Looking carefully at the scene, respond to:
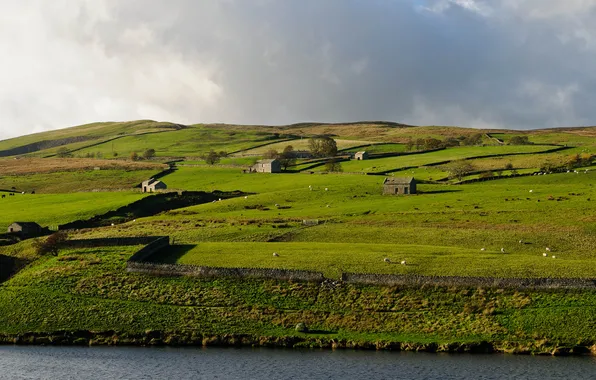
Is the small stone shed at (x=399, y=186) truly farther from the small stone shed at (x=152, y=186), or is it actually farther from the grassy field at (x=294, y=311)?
the grassy field at (x=294, y=311)

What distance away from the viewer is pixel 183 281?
237 ft

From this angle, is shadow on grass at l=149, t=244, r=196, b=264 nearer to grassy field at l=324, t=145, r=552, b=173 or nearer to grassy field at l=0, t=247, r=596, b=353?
grassy field at l=0, t=247, r=596, b=353

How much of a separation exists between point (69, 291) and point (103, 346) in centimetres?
1265

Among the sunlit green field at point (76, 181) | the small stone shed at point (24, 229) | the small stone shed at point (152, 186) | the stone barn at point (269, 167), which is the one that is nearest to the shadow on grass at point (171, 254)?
the small stone shed at point (24, 229)

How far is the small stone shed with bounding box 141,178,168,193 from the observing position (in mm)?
148575

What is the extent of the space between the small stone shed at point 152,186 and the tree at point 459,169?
53.2 m

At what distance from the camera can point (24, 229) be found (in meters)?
105

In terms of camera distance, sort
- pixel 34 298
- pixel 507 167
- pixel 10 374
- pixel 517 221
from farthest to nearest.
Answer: pixel 507 167
pixel 517 221
pixel 34 298
pixel 10 374

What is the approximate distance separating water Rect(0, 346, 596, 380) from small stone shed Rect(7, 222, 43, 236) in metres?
47.5

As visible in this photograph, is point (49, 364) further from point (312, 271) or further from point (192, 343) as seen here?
point (312, 271)

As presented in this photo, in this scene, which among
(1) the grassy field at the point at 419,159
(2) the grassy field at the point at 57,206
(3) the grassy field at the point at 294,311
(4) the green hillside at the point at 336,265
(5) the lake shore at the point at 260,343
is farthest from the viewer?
(1) the grassy field at the point at 419,159

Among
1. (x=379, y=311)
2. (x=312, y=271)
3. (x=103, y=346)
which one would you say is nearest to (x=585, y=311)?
(x=379, y=311)

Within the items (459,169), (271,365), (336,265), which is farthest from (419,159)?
(271,365)

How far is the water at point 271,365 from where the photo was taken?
168ft
